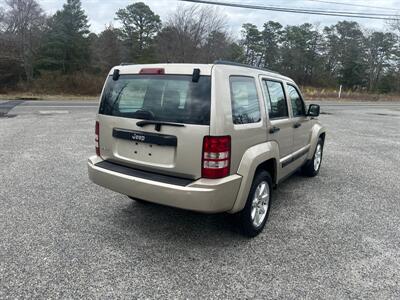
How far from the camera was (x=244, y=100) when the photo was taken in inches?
126

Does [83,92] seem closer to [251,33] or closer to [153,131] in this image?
[153,131]

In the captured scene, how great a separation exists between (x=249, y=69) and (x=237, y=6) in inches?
560

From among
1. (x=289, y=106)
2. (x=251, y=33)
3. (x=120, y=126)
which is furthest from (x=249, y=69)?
(x=251, y=33)

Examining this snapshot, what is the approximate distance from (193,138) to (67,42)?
1328 inches

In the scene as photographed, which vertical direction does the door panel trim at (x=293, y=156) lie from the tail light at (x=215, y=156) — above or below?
below

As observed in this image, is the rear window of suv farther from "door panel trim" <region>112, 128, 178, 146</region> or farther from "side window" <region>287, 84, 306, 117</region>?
"side window" <region>287, 84, 306, 117</region>

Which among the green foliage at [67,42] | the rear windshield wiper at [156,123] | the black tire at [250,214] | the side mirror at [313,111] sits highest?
the green foliage at [67,42]

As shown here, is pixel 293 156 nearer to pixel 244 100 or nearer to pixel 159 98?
pixel 244 100

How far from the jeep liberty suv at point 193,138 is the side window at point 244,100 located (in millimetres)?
10

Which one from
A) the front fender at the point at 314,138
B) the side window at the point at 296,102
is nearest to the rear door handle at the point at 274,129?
the side window at the point at 296,102

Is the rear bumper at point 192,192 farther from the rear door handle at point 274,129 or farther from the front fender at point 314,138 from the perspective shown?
the front fender at point 314,138

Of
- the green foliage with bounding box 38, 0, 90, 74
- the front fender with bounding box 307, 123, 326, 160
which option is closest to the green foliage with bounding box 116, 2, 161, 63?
the green foliage with bounding box 38, 0, 90, 74

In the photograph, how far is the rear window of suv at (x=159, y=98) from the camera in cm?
285

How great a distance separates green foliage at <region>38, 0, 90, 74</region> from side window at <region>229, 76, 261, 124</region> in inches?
1256
